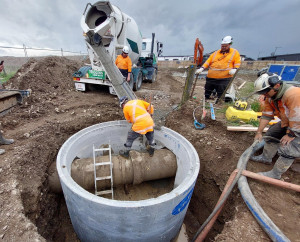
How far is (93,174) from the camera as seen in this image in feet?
10.5

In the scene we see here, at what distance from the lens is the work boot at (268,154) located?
2.86m

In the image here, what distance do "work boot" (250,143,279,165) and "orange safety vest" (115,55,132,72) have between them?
16.2 feet

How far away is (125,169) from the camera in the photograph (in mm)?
3342

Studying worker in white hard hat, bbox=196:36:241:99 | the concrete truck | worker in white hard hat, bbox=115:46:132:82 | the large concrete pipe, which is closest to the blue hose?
the large concrete pipe

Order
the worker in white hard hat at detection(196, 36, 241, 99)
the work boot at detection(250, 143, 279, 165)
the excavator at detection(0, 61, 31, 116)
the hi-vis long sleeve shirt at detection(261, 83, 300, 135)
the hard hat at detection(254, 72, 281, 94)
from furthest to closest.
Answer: the worker in white hard hat at detection(196, 36, 241, 99)
the work boot at detection(250, 143, 279, 165)
the excavator at detection(0, 61, 31, 116)
the hard hat at detection(254, 72, 281, 94)
the hi-vis long sleeve shirt at detection(261, 83, 300, 135)

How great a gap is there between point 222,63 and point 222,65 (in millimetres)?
58

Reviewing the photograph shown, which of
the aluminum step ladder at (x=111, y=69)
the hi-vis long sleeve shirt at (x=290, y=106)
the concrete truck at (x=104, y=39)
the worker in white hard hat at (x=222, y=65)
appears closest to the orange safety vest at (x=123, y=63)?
the concrete truck at (x=104, y=39)

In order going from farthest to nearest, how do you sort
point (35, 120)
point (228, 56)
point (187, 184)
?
point (228, 56), point (35, 120), point (187, 184)

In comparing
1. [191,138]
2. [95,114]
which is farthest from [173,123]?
[95,114]

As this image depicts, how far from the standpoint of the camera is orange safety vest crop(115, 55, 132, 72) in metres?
5.96

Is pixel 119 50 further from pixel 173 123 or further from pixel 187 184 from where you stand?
pixel 187 184

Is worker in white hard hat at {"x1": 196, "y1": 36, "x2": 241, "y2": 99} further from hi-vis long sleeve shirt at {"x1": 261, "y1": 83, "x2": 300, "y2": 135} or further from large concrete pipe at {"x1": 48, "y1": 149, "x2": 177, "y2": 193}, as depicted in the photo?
large concrete pipe at {"x1": 48, "y1": 149, "x2": 177, "y2": 193}

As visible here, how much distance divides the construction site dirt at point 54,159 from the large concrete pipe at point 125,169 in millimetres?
503

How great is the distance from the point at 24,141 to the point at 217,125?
4.48 m
